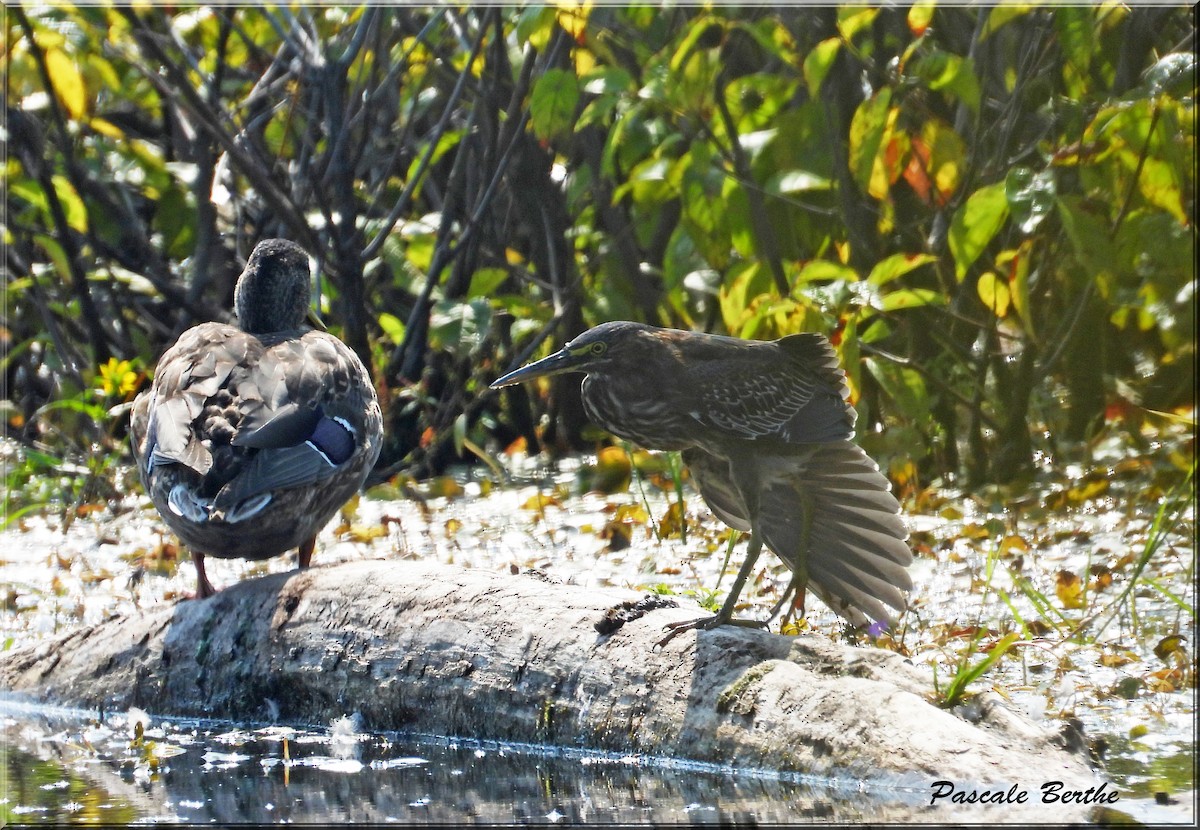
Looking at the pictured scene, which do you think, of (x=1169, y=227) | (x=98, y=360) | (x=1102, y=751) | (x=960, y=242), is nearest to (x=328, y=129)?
(x=98, y=360)

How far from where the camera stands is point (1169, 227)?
6340mm

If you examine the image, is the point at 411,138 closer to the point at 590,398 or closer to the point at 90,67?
the point at 90,67

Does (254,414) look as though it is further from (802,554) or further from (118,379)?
(118,379)

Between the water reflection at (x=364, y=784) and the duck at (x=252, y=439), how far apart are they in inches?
24.8

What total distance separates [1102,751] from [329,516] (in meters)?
2.56

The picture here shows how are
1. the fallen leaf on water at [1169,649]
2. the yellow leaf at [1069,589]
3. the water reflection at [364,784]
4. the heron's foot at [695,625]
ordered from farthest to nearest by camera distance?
the yellow leaf at [1069,589] < the fallen leaf on water at [1169,649] < the heron's foot at [695,625] < the water reflection at [364,784]

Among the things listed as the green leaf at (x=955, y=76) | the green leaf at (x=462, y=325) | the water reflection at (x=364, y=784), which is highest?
the green leaf at (x=955, y=76)

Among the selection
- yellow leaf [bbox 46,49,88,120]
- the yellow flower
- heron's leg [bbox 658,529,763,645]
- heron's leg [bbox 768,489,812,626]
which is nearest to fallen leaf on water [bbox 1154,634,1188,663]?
heron's leg [bbox 768,489,812,626]

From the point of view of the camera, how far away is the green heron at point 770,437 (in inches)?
179

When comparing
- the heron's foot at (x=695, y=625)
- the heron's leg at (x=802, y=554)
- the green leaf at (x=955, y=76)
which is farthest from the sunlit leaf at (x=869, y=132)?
the heron's foot at (x=695, y=625)

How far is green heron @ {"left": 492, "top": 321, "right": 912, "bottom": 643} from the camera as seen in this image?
454 centimetres

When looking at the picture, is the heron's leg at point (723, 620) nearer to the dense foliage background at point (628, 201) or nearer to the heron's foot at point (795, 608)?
the heron's foot at point (795, 608)

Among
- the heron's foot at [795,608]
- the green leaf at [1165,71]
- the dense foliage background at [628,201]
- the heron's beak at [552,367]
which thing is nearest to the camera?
the heron's beak at [552,367]

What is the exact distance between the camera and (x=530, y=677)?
13.5 feet
